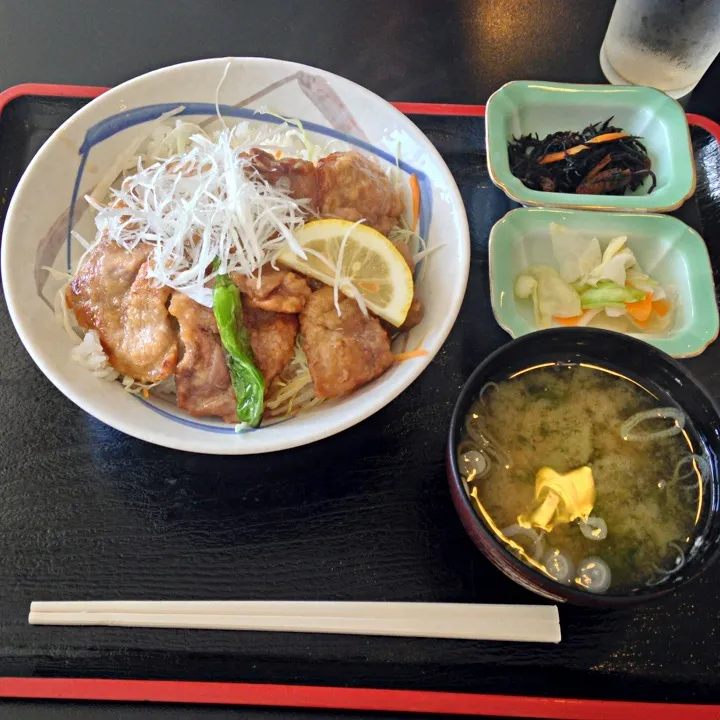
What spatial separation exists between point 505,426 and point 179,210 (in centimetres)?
107

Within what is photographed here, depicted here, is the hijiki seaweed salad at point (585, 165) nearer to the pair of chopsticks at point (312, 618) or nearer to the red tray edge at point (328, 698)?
the pair of chopsticks at point (312, 618)

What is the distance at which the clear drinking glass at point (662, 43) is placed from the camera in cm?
235

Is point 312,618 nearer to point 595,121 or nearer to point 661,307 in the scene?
point 661,307

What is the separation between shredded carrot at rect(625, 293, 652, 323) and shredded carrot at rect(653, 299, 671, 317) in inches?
1.3

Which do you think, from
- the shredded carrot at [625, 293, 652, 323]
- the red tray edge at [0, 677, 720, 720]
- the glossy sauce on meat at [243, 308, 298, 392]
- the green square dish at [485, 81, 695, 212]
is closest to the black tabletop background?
the red tray edge at [0, 677, 720, 720]

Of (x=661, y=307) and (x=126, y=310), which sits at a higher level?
(x=126, y=310)

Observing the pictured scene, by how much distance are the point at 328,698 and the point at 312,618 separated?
0.18m

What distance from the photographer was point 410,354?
1.66 meters

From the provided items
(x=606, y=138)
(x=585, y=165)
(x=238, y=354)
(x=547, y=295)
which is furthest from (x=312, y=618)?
(x=606, y=138)

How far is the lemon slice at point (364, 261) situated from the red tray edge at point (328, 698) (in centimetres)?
94

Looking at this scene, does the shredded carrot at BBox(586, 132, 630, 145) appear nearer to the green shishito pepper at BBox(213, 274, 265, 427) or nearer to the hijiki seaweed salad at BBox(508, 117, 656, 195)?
the hijiki seaweed salad at BBox(508, 117, 656, 195)

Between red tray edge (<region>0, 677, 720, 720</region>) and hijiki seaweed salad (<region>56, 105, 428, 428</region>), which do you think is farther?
hijiki seaweed salad (<region>56, 105, 428, 428</region>)

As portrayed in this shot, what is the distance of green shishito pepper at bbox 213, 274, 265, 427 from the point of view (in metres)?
1.62

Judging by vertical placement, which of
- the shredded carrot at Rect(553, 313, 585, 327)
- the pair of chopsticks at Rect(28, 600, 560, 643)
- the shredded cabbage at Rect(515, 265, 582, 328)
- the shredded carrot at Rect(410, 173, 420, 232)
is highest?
the shredded carrot at Rect(410, 173, 420, 232)
